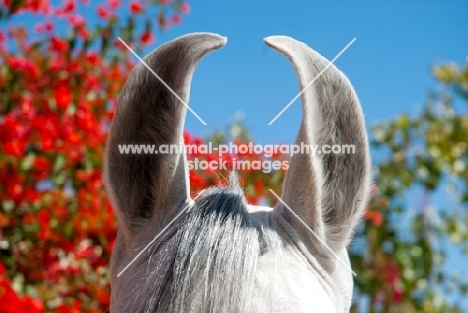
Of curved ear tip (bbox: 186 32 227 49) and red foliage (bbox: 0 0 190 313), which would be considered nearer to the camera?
curved ear tip (bbox: 186 32 227 49)

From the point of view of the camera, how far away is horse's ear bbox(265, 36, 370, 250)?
59.6 inches

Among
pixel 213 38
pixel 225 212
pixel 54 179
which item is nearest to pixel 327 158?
pixel 225 212

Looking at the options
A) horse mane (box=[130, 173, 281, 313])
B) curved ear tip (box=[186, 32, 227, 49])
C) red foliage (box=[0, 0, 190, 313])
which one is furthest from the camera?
red foliage (box=[0, 0, 190, 313])

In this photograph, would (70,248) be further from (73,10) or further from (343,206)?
(343,206)

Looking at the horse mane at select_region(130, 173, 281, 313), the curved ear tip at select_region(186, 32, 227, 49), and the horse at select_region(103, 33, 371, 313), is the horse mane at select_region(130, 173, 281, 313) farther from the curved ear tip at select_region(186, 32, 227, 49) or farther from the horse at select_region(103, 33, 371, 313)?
the curved ear tip at select_region(186, 32, 227, 49)

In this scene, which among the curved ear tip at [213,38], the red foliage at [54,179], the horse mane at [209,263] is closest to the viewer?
the horse mane at [209,263]

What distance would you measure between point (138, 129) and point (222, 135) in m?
6.16

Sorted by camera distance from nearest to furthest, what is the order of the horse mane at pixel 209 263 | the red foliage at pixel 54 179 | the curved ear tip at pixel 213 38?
the horse mane at pixel 209 263 < the curved ear tip at pixel 213 38 < the red foliage at pixel 54 179

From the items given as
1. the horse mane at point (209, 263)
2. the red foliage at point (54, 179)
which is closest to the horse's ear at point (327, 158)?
the horse mane at point (209, 263)

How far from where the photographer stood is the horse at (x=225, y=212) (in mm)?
1414

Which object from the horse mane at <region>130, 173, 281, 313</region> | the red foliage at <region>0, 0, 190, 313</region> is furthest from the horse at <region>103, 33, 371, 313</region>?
the red foliage at <region>0, 0, 190, 313</region>

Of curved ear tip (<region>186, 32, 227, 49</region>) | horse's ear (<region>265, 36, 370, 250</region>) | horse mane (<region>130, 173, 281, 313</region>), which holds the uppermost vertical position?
curved ear tip (<region>186, 32, 227, 49</region>)

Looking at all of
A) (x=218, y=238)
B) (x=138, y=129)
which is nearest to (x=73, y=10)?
(x=138, y=129)

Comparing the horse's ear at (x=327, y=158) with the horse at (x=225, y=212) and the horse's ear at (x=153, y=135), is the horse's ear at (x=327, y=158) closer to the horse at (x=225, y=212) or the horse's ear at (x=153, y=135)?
the horse at (x=225, y=212)
